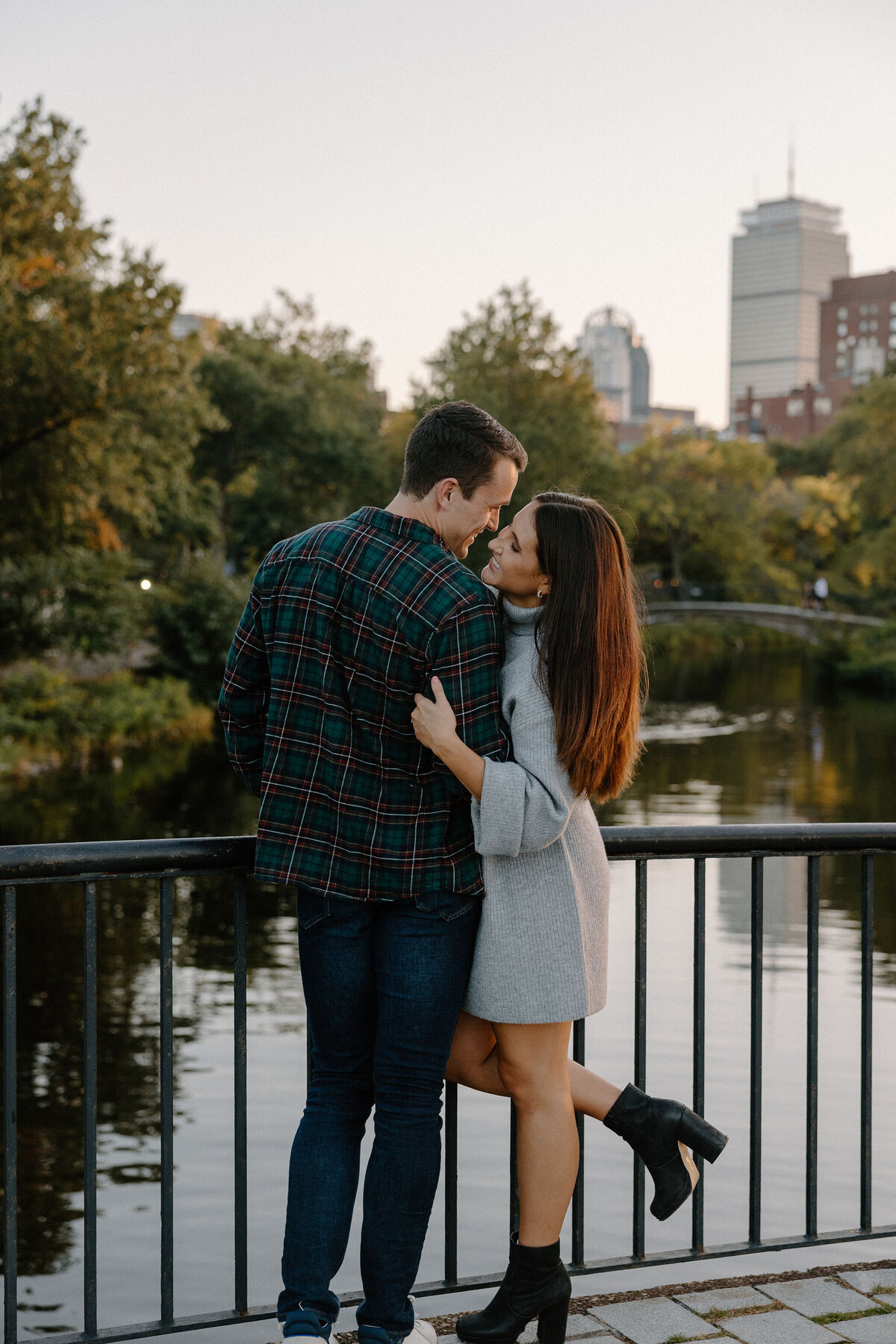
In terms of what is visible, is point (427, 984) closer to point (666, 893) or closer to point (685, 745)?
point (666, 893)

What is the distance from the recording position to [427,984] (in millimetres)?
2262

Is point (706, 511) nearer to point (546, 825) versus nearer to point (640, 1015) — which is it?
point (640, 1015)

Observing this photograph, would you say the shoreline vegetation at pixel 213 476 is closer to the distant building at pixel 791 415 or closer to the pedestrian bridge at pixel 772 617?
the pedestrian bridge at pixel 772 617

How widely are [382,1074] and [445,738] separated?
0.58m

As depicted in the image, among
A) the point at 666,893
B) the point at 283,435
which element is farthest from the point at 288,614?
the point at 283,435

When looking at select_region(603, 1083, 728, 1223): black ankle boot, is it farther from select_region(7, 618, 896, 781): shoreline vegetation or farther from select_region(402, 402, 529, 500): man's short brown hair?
select_region(7, 618, 896, 781): shoreline vegetation

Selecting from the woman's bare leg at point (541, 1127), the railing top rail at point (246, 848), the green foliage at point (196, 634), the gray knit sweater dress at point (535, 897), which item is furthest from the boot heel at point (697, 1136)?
the green foliage at point (196, 634)

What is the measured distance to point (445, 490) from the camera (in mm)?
2295

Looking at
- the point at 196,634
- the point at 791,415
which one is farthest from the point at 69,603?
the point at 791,415

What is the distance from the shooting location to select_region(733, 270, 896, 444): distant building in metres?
119

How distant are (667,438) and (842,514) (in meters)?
9.09

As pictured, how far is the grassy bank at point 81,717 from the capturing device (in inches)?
818

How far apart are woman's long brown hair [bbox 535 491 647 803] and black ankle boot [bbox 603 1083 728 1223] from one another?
2.07ft

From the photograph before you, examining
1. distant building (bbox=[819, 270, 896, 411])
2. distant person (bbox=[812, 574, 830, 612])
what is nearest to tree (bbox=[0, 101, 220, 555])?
distant person (bbox=[812, 574, 830, 612])
